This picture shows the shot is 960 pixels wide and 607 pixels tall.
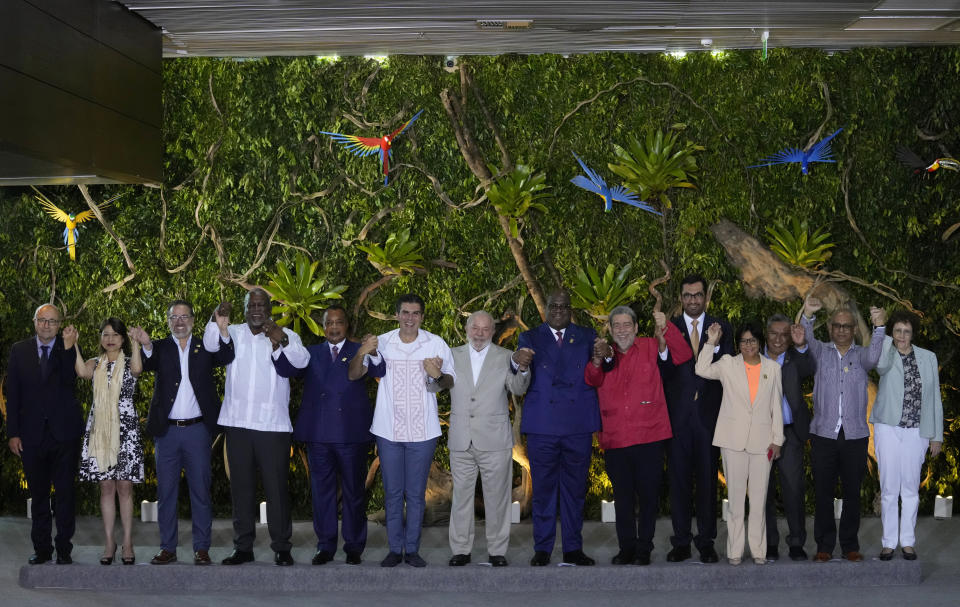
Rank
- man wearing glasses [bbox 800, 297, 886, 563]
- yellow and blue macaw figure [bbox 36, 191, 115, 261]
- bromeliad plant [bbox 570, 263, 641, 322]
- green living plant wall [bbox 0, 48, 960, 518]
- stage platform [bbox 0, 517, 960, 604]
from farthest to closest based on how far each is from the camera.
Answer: yellow and blue macaw figure [bbox 36, 191, 115, 261], green living plant wall [bbox 0, 48, 960, 518], bromeliad plant [bbox 570, 263, 641, 322], man wearing glasses [bbox 800, 297, 886, 563], stage platform [bbox 0, 517, 960, 604]

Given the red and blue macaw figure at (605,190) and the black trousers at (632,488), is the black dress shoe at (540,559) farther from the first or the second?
the red and blue macaw figure at (605,190)

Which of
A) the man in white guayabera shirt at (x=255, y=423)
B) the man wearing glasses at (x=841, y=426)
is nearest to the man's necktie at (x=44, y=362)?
the man in white guayabera shirt at (x=255, y=423)

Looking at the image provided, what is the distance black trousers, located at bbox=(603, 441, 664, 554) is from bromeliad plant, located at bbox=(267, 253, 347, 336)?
247cm

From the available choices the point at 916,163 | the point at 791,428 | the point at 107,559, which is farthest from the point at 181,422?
the point at 916,163

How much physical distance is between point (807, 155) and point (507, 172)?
2.12 m

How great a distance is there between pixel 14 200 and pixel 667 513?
17.5ft

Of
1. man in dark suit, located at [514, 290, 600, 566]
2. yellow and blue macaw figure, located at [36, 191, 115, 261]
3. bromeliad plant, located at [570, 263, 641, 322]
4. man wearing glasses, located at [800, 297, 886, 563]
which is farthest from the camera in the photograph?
yellow and blue macaw figure, located at [36, 191, 115, 261]

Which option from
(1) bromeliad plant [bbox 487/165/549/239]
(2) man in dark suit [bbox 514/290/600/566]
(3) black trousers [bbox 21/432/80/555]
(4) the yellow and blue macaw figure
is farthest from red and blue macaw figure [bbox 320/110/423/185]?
(3) black trousers [bbox 21/432/80/555]

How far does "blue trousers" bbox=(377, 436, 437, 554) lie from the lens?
532 cm

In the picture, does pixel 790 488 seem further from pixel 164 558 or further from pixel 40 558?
pixel 40 558

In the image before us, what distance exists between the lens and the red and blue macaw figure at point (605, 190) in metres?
6.99

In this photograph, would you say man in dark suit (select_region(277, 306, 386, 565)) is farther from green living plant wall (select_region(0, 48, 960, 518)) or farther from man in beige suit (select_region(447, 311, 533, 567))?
green living plant wall (select_region(0, 48, 960, 518))

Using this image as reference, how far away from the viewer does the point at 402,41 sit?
6.71 metres

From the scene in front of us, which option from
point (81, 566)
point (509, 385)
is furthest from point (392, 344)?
point (81, 566)
